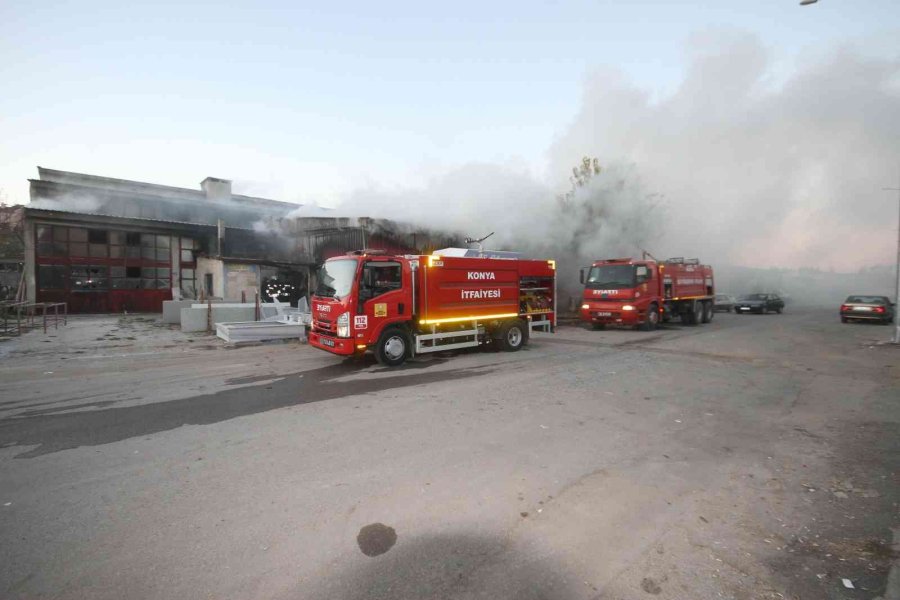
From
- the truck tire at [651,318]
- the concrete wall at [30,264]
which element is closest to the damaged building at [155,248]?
the concrete wall at [30,264]

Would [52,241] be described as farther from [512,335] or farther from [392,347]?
[512,335]

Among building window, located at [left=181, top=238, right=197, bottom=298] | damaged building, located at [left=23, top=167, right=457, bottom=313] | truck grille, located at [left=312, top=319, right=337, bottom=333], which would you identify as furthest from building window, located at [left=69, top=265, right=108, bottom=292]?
truck grille, located at [left=312, top=319, right=337, bottom=333]

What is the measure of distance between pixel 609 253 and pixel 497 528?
19.8 meters

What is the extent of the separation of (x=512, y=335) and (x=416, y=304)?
10.3 ft

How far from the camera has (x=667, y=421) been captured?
221 inches

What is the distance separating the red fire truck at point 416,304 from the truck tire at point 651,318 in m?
6.48

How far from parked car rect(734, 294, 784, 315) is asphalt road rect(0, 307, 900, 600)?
2210 cm

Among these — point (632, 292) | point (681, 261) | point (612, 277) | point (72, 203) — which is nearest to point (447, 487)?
point (632, 292)

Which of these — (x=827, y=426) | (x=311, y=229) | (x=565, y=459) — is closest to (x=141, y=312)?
(x=311, y=229)

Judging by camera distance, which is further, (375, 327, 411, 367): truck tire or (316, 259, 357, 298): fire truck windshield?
(375, 327, 411, 367): truck tire

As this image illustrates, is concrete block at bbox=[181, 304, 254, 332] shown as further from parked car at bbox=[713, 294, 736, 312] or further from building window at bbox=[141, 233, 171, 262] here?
parked car at bbox=[713, 294, 736, 312]

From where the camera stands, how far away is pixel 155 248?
22.8 m

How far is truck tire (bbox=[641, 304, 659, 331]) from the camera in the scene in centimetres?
1655

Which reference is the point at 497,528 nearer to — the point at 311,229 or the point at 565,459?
the point at 565,459
